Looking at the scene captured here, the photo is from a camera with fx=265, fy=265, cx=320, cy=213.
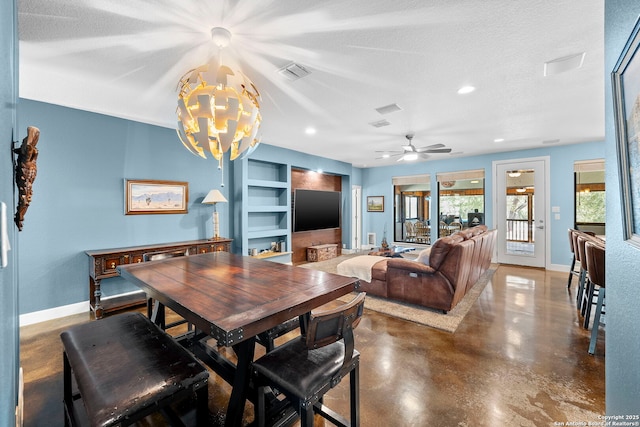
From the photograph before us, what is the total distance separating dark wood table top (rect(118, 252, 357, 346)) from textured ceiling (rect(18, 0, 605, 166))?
5.82ft

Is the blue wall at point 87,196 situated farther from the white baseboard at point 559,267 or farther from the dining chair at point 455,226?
the white baseboard at point 559,267

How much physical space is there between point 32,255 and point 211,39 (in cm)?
321

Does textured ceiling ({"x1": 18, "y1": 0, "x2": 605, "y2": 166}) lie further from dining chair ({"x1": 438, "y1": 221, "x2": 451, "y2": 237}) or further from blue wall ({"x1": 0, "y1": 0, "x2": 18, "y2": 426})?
dining chair ({"x1": 438, "y1": 221, "x2": 451, "y2": 237})

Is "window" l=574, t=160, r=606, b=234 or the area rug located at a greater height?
"window" l=574, t=160, r=606, b=234

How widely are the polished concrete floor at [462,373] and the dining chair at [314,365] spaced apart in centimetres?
54

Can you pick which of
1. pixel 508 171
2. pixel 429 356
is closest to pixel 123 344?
pixel 429 356

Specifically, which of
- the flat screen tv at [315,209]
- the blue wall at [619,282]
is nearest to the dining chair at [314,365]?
the blue wall at [619,282]

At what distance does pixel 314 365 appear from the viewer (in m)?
1.32

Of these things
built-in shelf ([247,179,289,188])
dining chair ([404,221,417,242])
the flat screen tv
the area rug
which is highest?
built-in shelf ([247,179,289,188])

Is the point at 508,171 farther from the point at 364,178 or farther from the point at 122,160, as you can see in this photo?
the point at 122,160

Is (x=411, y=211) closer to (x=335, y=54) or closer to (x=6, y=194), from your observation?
(x=335, y=54)

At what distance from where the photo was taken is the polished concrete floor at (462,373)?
169cm

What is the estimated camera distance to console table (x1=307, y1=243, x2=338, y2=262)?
643 centimetres

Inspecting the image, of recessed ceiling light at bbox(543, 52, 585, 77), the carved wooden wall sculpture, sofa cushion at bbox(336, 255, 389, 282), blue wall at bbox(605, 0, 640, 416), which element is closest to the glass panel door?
sofa cushion at bbox(336, 255, 389, 282)
